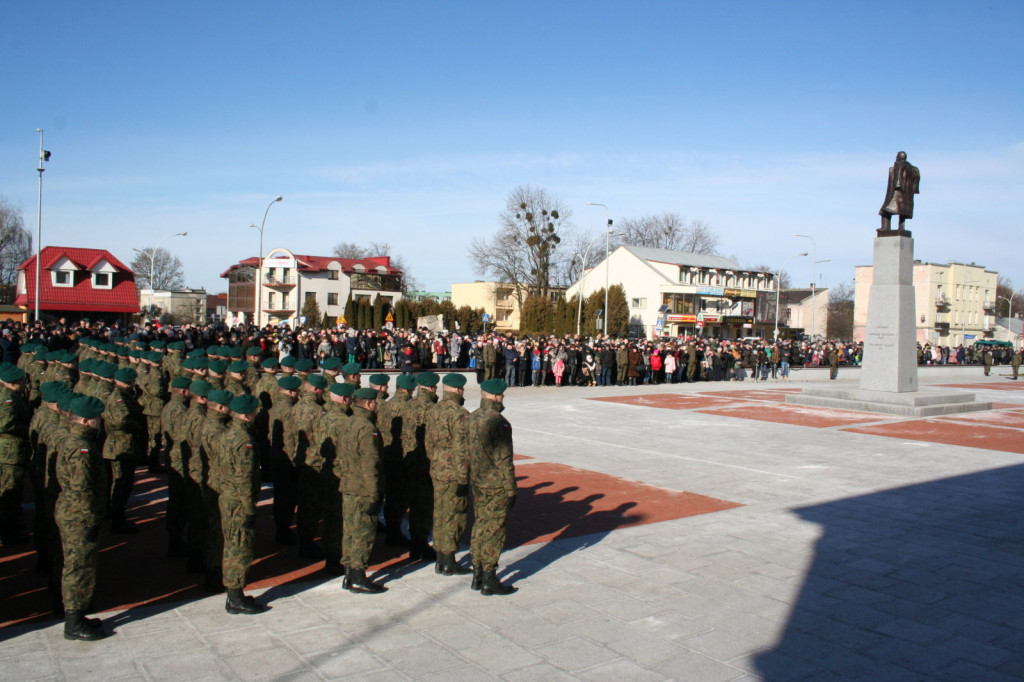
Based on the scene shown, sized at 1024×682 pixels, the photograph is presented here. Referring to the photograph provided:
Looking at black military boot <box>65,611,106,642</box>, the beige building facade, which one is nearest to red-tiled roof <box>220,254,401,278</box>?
the beige building facade

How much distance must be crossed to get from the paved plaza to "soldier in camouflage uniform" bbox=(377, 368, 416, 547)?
0.51 metres

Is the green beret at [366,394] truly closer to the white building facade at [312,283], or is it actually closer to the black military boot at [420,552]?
the black military boot at [420,552]

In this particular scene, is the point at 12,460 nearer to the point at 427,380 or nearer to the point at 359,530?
the point at 359,530

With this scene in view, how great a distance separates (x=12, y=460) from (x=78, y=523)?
2967 millimetres

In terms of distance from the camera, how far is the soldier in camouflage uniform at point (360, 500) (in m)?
6.61

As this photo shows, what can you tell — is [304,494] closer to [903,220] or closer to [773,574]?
[773,574]

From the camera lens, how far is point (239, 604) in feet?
19.9

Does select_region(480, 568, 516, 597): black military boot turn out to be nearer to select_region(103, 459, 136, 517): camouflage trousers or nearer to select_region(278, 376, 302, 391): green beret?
select_region(278, 376, 302, 391): green beret

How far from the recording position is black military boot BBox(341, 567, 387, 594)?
6.66 m

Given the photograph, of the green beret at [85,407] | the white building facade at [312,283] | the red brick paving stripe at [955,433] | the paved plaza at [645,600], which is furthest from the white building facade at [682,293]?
the green beret at [85,407]

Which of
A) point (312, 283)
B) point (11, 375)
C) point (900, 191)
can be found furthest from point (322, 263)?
point (11, 375)

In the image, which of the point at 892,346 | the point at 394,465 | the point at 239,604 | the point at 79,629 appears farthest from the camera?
the point at 892,346

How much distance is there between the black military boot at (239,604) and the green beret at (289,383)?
270 cm

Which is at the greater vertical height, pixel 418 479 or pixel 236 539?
pixel 418 479
